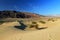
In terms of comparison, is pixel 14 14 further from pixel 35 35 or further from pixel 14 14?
pixel 35 35

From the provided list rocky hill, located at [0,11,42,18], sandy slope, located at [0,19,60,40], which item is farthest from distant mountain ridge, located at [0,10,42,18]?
sandy slope, located at [0,19,60,40]

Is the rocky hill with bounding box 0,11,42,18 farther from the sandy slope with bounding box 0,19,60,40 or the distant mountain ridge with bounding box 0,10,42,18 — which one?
the sandy slope with bounding box 0,19,60,40

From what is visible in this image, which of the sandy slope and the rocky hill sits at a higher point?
the sandy slope

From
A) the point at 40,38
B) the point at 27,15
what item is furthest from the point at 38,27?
the point at 27,15

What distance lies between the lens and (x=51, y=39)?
735 cm

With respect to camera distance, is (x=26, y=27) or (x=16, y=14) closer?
(x=26, y=27)

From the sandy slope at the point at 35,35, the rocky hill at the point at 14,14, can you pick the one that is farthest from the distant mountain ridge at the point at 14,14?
the sandy slope at the point at 35,35

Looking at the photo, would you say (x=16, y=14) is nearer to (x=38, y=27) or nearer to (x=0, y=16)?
(x=0, y=16)

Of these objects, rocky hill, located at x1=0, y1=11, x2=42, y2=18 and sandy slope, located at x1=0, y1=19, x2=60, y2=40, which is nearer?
sandy slope, located at x1=0, y1=19, x2=60, y2=40

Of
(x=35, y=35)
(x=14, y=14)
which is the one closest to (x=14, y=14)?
(x=14, y=14)

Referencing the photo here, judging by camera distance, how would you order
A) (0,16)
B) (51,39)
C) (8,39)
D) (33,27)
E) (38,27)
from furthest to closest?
1. (0,16)
2. (33,27)
3. (38,27)
4. (8,39)
5. (51,39)

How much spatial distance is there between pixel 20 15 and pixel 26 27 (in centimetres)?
1765

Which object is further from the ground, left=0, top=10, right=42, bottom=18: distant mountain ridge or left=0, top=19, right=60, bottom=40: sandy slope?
left=0, top=19, right=60, bottom=40: sandy slope

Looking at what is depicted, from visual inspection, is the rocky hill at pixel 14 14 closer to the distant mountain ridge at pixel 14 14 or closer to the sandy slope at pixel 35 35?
the distant mountain ridge at pixel 14 14
